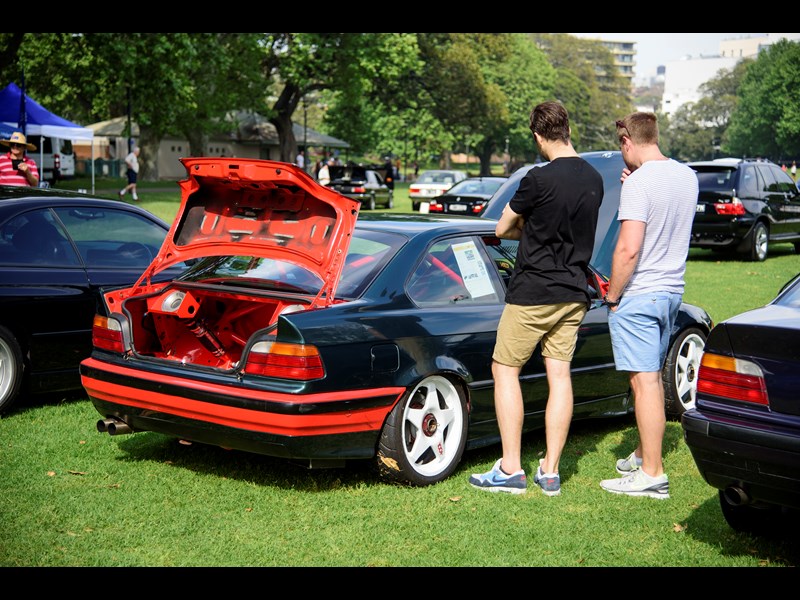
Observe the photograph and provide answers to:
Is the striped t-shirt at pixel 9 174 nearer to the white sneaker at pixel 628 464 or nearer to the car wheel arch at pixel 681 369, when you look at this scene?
the car wheel arch at pixel 681 369

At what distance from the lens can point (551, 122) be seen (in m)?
5.22

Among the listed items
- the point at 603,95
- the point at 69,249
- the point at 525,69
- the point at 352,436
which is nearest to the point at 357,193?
the point at 69,249

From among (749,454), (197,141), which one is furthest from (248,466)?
(197,141)

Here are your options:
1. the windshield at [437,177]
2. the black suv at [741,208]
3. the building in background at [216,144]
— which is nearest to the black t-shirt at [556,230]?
the black suv at [741,208]

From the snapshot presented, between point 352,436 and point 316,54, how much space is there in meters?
42.3

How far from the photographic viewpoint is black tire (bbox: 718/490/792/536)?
15.3 feet

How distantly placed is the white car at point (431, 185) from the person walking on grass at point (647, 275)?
28.8m

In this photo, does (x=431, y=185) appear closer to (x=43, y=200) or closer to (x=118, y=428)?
(x=43, y=200)

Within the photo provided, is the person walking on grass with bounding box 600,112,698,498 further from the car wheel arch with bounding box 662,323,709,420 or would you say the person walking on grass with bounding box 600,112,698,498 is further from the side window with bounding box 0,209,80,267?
the side window with bounding box 0,209,80,267

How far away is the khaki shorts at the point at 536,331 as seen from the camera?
206 inches

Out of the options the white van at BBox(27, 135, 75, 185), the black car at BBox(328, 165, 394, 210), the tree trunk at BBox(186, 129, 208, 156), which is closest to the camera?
the black car at BBox(328, 165, 394, 210)

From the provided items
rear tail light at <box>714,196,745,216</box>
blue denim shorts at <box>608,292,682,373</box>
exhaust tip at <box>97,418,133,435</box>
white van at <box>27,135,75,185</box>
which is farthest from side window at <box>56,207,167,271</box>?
white van at <box>27,135,75,185</box>

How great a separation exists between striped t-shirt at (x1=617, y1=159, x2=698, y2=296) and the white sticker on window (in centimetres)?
91

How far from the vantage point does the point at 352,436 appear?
5105 millimetres
